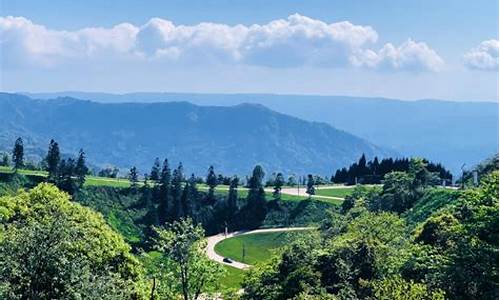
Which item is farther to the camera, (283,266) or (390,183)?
(390,183)

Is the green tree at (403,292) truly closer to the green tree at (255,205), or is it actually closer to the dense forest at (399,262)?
the dense forest at (399,262)

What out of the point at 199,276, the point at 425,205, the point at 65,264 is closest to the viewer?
the point at 65,264

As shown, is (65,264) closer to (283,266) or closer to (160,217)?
(283,266)

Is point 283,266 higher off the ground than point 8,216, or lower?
lower

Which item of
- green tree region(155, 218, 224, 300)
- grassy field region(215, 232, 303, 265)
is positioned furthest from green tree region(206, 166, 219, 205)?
green tree region(155, 218, 224, 300)

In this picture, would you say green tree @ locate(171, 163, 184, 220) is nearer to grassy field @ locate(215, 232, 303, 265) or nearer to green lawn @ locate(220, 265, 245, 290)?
grassy field @ locate(215, 232, 303, 265)

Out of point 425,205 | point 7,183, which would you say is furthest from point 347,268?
point 7,183
